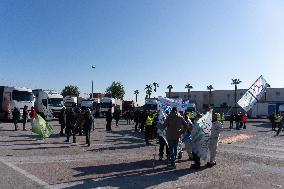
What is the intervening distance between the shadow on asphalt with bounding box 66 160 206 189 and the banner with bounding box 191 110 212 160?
22.4 inches

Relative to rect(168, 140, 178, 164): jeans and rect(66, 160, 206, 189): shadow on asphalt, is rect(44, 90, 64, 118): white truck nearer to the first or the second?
rect(66, 160, 206, 189): shadow on asphalt

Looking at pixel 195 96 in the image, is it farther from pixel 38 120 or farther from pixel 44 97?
pixel 38 120

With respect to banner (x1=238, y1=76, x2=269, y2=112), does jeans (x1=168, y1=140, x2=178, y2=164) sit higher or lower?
lower

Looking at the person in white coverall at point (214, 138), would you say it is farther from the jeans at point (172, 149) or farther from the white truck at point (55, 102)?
the white truck at point (55, 102)

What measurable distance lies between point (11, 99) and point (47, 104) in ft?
22.5

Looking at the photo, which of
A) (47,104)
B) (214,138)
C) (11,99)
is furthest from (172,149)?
(47,104)

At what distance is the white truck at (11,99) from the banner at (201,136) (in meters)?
27.3

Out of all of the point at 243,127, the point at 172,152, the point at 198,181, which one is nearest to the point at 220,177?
the point at 198,181

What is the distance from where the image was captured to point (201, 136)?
569 inches

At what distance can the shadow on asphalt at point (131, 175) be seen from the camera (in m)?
10.8

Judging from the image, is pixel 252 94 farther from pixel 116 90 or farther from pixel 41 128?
pixel 116 90

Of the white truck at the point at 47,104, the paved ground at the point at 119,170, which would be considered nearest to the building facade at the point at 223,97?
the white truck at the point at 47,104

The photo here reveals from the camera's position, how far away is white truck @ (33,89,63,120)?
150 feet

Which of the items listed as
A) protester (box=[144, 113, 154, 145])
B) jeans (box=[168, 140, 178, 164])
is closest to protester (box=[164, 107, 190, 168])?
jeans (box=[168, 140, 178, 164])
